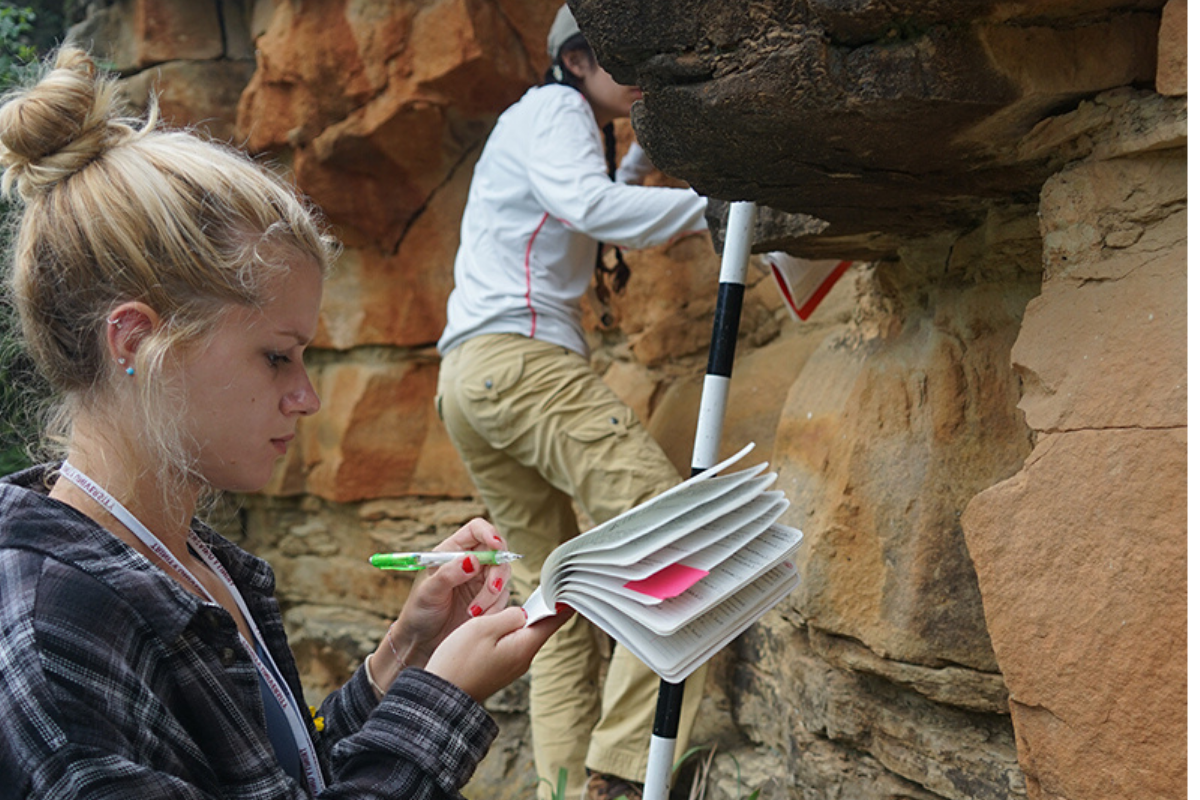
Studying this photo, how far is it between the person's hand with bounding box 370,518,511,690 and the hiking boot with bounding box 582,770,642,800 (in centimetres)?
118

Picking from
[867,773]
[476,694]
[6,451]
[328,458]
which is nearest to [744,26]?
[476,694]

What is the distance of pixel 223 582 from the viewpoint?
4.22 feet

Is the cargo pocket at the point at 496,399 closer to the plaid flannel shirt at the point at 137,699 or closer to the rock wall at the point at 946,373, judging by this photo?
the rock wall at the point at 946,373

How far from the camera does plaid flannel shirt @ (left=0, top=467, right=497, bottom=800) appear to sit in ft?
2.88

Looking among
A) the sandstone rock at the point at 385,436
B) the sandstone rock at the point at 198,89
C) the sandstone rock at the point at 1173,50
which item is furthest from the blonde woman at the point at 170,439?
the sandstone rock at the point at 198,89

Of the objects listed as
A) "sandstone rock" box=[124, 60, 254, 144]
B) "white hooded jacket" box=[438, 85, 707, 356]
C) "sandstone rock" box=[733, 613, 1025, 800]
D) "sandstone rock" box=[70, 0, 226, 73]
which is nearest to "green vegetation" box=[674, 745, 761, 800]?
"sandstone rock" box=[733, 613, 1025, 800]

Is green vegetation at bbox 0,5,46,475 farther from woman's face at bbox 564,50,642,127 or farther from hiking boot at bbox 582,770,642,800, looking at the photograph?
hiking boot at bbox 582,770,642,800

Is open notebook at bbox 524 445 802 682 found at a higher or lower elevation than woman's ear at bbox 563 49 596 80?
lower

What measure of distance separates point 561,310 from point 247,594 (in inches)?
54.8

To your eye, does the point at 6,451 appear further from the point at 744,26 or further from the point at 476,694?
the point at 744,26

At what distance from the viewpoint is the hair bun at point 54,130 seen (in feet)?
3.64

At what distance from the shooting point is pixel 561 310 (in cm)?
261

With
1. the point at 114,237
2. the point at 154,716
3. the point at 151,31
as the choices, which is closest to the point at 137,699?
the point at 154,716

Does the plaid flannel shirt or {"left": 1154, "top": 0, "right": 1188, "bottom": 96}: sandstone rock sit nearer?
the plaid flannel shirt
